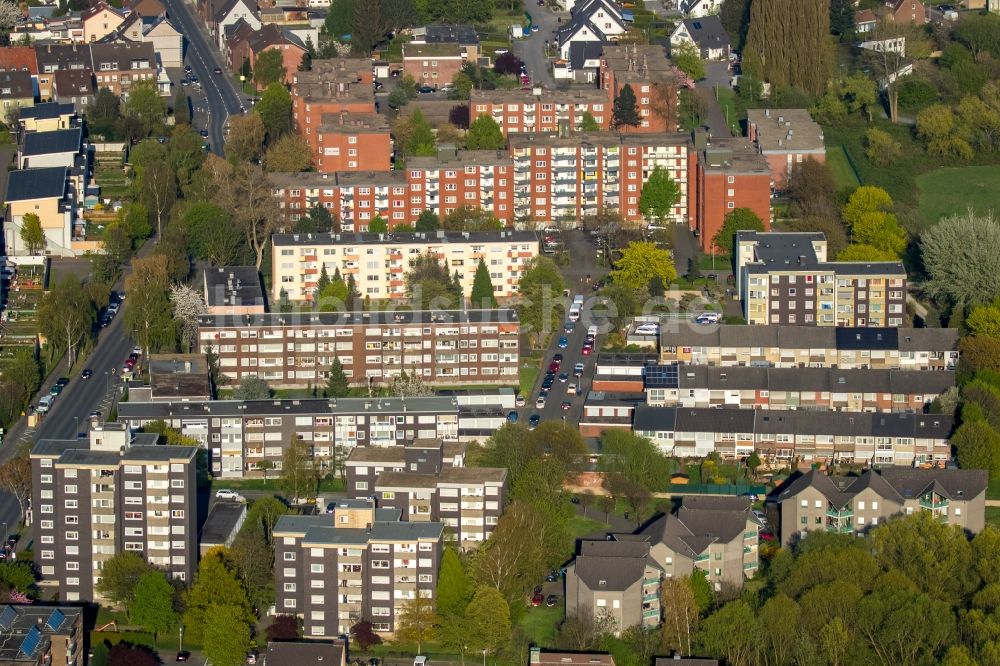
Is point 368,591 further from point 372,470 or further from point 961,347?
point 961,347

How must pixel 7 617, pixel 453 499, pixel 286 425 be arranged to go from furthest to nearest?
pixel 286 425 < pixel 453 499 < pixel 7 617

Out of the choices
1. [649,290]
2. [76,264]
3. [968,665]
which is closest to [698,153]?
[649,290]

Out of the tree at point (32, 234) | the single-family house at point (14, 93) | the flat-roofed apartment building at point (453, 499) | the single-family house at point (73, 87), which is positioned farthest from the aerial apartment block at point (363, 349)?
the single-family house at point (73, 87)

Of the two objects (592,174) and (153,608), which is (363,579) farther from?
(592,174)

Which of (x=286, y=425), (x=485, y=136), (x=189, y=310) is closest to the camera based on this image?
(x=286, y=425)

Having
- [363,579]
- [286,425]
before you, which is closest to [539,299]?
[286,425]
